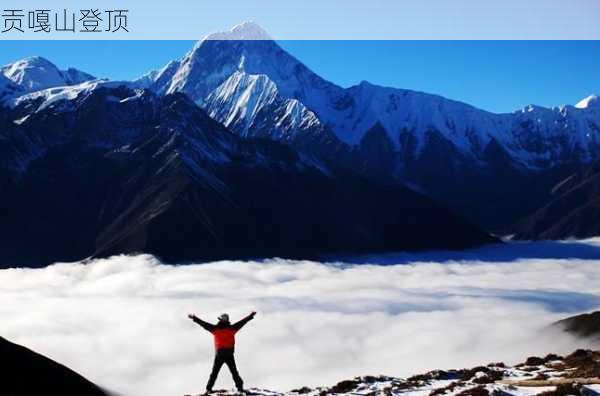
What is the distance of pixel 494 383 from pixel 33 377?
30.3 m

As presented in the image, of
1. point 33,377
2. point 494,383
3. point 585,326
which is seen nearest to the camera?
point 494,383

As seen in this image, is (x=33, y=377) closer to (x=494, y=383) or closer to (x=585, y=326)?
(x=494, y=383)

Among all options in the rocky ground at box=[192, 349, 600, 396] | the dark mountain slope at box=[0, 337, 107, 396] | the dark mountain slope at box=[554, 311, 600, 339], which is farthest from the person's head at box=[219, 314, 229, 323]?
the dark mountain slope at box=[554, 311, 600, 339]

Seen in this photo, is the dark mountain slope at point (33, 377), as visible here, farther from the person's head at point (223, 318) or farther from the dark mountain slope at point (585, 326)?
the dark mountain slope at point (585, 326)

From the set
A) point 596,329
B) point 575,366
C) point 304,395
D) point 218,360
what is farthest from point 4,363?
point 596,329

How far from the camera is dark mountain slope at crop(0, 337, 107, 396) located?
49156mm

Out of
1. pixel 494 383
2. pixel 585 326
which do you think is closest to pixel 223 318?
pixel 494 383

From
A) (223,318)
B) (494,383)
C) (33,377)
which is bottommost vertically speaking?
(494,383)

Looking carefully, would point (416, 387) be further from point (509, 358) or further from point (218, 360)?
point (509, 358)

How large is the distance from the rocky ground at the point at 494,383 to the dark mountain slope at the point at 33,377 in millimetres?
12153

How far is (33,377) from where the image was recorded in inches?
2018

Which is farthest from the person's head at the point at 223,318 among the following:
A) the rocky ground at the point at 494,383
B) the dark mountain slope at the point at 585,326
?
the dark mountain slope at the point at 585,326

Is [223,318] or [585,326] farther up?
[223,318]

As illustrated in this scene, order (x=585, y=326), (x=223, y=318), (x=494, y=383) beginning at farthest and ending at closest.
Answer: (x=585, y=326), (x=494, y=383), (x=223, y=318)
